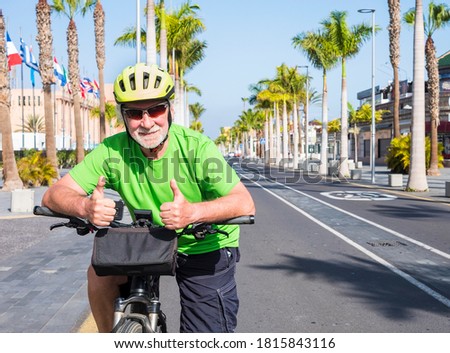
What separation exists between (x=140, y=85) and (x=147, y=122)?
18 centimetres

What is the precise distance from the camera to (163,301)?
6590 mm

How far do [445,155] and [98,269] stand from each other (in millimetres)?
59550

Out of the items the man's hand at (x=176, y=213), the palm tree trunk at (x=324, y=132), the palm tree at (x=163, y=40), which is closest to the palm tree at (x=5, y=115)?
the palm tree at (x=163, y=40)

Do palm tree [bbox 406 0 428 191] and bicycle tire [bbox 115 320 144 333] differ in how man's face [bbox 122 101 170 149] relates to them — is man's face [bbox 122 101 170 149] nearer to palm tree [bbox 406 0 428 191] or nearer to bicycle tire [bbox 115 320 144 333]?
bicycle tire [bbox 115 320 144 333]

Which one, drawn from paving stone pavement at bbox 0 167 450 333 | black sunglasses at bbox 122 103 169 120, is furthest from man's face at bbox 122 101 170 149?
paving stone pavement at bbox 0 167 450 333

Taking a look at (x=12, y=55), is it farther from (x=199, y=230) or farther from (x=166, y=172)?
(x=199, y=230)

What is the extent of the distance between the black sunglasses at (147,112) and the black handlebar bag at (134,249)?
600 mm

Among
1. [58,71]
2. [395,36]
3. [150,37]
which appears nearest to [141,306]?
[150,37]

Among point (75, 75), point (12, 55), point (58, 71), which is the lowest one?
point (75, 75)

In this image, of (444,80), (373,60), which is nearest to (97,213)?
(373,60)

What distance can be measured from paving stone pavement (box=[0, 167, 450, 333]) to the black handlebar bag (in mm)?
2972

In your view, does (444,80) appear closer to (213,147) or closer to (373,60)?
(373,60)

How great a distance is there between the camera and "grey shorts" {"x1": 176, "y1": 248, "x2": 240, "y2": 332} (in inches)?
118

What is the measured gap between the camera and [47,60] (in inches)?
1177
